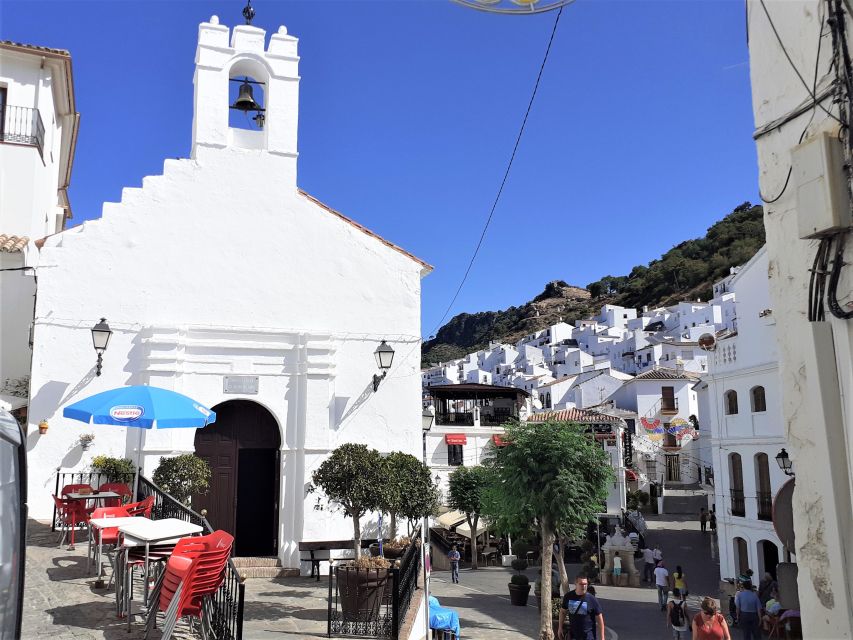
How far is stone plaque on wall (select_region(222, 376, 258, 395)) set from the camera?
1346cm

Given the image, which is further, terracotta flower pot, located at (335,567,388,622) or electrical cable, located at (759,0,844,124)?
terracotta flower pot, located at (335,567,388,622)

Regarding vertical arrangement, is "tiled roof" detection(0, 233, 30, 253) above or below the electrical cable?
above

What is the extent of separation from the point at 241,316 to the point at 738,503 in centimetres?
1846

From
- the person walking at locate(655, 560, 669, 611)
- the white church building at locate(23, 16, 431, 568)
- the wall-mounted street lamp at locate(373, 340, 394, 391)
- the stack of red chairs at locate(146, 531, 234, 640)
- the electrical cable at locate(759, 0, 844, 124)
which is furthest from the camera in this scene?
the person walking at locate(655, 560, 669, 611)

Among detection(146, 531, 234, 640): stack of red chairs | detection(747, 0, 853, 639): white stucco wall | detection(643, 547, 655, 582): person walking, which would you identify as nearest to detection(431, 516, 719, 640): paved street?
detection(643, 547, 655, 582): person walking

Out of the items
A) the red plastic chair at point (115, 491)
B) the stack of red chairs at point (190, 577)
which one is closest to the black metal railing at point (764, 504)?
the red plastic chair at point (115, 491)

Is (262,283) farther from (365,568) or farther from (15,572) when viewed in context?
(15,572)

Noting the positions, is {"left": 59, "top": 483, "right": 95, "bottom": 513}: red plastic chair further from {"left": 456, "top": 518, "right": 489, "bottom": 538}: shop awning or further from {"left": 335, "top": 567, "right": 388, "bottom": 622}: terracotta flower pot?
{"left": 456, "top": 518, "right": 489, "bottom": 538}: shop awning

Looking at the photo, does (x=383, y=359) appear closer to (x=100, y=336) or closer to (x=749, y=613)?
(x=100, y=336)

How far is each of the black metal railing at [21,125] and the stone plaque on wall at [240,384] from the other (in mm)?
10185

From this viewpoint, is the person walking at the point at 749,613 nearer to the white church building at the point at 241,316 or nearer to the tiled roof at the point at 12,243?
the white church building at the point at 241,316

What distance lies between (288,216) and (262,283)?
5.08 ft

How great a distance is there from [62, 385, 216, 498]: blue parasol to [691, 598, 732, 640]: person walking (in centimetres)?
710

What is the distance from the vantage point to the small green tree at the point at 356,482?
11.2m
